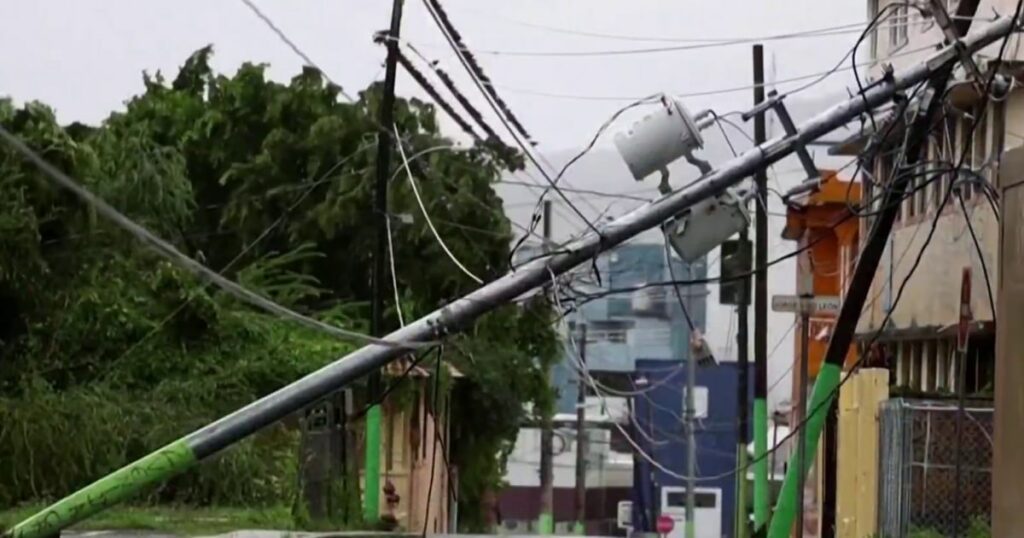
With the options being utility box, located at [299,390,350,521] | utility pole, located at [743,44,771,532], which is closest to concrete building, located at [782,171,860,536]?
utility pole, located at [743,44,771,532]

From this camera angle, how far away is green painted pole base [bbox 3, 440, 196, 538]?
11.7m

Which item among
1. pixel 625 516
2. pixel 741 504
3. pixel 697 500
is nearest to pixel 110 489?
pixel 741 504

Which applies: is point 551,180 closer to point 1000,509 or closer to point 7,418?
point 1000,509

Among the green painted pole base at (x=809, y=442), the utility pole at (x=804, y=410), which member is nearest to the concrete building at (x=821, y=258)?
the utility pole at (x=804, y=410)

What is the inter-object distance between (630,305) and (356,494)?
3791 cm

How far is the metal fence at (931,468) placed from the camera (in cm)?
1712

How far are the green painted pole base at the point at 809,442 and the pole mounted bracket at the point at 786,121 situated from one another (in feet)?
5.32

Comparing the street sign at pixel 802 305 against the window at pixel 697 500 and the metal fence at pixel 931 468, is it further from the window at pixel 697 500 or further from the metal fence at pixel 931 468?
the window at pixel 697 500

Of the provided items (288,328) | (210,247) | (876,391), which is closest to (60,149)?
(288,328)

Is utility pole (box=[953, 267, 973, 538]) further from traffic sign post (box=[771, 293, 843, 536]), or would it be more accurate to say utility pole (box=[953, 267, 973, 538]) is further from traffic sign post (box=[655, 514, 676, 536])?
traffic sign post (box=[655, 514, 676, 536])

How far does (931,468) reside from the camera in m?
17.4

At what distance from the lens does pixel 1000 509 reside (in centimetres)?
768

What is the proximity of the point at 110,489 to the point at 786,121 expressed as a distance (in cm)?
558

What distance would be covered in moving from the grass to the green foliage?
0.89m
